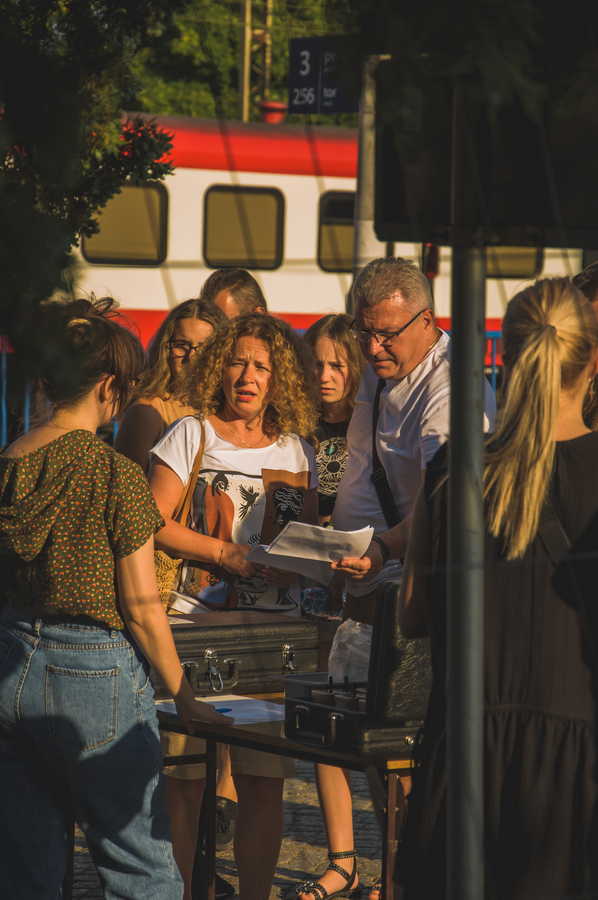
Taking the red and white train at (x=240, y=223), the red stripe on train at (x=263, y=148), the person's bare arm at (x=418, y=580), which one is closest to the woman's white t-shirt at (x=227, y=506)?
the person's bare arm at (x=418, y=580)

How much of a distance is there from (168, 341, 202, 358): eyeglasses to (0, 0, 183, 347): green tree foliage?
2784 millimetres

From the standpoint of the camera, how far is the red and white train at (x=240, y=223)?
13383 mm

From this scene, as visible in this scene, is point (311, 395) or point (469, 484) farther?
point (311, 395)

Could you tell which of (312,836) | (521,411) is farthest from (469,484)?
(312,836)

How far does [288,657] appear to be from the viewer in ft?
12.4

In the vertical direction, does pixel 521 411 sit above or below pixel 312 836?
above

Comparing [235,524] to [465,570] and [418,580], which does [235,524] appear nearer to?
[418,580]

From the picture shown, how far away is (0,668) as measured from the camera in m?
3.03

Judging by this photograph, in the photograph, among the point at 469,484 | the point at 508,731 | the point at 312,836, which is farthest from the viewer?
the point at 312,836

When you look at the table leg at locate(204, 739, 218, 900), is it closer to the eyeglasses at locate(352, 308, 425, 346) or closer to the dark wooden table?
the dark wooden table

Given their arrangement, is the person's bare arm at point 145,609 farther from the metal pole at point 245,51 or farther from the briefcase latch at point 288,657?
the metal pole at point 245,51

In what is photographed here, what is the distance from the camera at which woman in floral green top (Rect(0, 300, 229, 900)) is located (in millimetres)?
2977

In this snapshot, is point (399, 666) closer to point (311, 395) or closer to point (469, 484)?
point (469, 484)

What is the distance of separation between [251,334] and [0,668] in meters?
1.53
